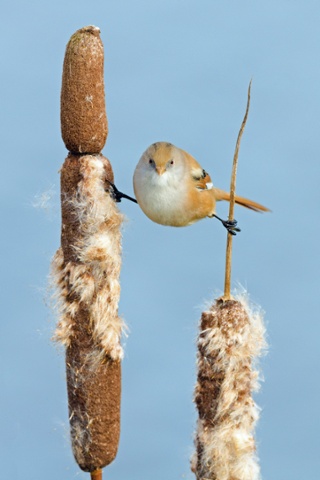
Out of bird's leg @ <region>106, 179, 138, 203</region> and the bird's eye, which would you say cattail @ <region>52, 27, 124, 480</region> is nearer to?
bird's leg @ <region>106, 179, 138, 203</region>

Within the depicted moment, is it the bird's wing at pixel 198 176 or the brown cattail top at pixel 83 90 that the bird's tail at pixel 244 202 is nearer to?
the bird's wing at pixel 198 176

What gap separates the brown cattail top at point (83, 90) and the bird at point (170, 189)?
179mm

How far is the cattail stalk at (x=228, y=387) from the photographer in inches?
127

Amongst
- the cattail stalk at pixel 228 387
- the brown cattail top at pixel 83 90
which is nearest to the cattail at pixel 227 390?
the cattail stalk at pixel 228 387

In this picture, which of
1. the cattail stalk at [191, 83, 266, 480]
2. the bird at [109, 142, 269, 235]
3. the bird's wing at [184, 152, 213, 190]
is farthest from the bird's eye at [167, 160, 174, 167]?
the cattail stalk at [191, 83, 266, 480]

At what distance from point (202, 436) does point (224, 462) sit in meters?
0.10

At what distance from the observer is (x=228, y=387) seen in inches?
128

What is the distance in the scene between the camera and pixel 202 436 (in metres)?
3.31

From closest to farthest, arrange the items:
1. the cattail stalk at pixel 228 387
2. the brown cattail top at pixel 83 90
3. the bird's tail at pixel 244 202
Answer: the cattail stalk at pixel 228 387 → the brown cattail top at pixel 83 90 → the bird's tail at pixel 244 202

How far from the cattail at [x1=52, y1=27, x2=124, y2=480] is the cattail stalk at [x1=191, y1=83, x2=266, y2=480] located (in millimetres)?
354

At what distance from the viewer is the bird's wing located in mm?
3578

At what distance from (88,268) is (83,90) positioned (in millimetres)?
536

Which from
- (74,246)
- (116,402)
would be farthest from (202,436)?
(74,246)

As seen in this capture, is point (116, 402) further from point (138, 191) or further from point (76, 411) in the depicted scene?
point (138, 191)
